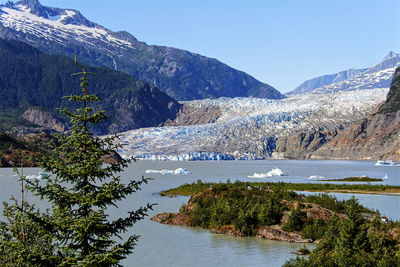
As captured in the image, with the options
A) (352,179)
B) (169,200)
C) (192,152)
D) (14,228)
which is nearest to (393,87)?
(192,152)

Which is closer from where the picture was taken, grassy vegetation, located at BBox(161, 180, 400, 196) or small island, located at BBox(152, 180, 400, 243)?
small island, located at BBox(152, 180, 400, 243)

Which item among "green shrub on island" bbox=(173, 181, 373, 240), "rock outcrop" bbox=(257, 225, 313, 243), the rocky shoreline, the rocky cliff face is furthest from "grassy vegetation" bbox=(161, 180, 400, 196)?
the rocky cliff face

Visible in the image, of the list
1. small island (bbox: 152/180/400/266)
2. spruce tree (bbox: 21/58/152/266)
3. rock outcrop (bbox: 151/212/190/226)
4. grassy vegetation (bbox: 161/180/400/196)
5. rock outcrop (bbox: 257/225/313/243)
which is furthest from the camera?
grassy vegetation (bbox: 161/180/400/196)

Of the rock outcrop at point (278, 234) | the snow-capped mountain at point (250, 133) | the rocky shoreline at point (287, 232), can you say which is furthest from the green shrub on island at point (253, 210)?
the snow-capped mountain at point (250, 133)

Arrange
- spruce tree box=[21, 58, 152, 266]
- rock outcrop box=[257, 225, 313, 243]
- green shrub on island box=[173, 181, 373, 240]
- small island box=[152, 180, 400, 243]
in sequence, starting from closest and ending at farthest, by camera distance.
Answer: spruce tree box=[21, 58, 152, 266]
rock outcrop box=[257, 225, 313, 243]
small island box=[152, 180, 400, 243]
green shrub on island box=[173, 181, 373, 240]

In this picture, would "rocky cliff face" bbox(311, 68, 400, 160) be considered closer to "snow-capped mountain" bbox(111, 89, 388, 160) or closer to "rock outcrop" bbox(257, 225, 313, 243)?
"snow-capped mountain" bbox(111, 89, 388, 160)

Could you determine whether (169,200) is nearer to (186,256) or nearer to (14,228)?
(186,256)

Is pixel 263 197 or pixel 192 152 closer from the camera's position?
pixel 263 197
